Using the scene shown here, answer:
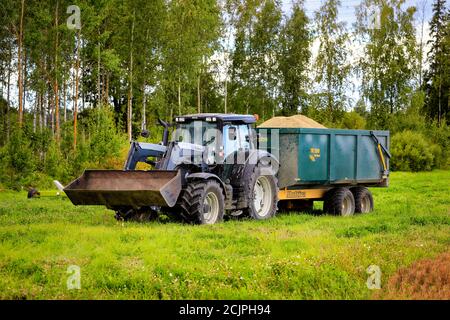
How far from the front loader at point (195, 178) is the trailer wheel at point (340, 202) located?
229cm

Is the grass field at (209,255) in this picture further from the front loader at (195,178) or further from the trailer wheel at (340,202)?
the trailer wheel at (340,202)

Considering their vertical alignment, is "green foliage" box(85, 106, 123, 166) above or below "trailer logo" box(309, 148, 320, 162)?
above

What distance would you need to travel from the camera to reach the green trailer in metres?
18.3

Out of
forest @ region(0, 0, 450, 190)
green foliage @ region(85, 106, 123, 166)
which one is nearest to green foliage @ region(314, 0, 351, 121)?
forest @ region(0, 0, 450, 190)

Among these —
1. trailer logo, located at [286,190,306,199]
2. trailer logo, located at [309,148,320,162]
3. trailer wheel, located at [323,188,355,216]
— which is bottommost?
trailer wheel, located at [323,188,355,216]

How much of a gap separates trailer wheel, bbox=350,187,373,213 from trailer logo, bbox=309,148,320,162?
234cm

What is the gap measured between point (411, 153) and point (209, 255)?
32.7 metres

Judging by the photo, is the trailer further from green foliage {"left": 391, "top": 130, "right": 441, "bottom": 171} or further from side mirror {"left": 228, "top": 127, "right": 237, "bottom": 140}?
green foliage {"left": 391, "top": 130, "right": 441, "bottom": 171}

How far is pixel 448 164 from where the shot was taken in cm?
4556

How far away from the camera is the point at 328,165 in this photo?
62.7 feet

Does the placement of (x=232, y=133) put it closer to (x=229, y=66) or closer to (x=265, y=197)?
(x=265, y=197)

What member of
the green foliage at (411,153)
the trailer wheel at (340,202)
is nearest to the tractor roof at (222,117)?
the trailer wheel at (340,202)

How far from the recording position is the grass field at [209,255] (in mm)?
9164

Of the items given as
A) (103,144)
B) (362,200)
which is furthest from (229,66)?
(362,200)
